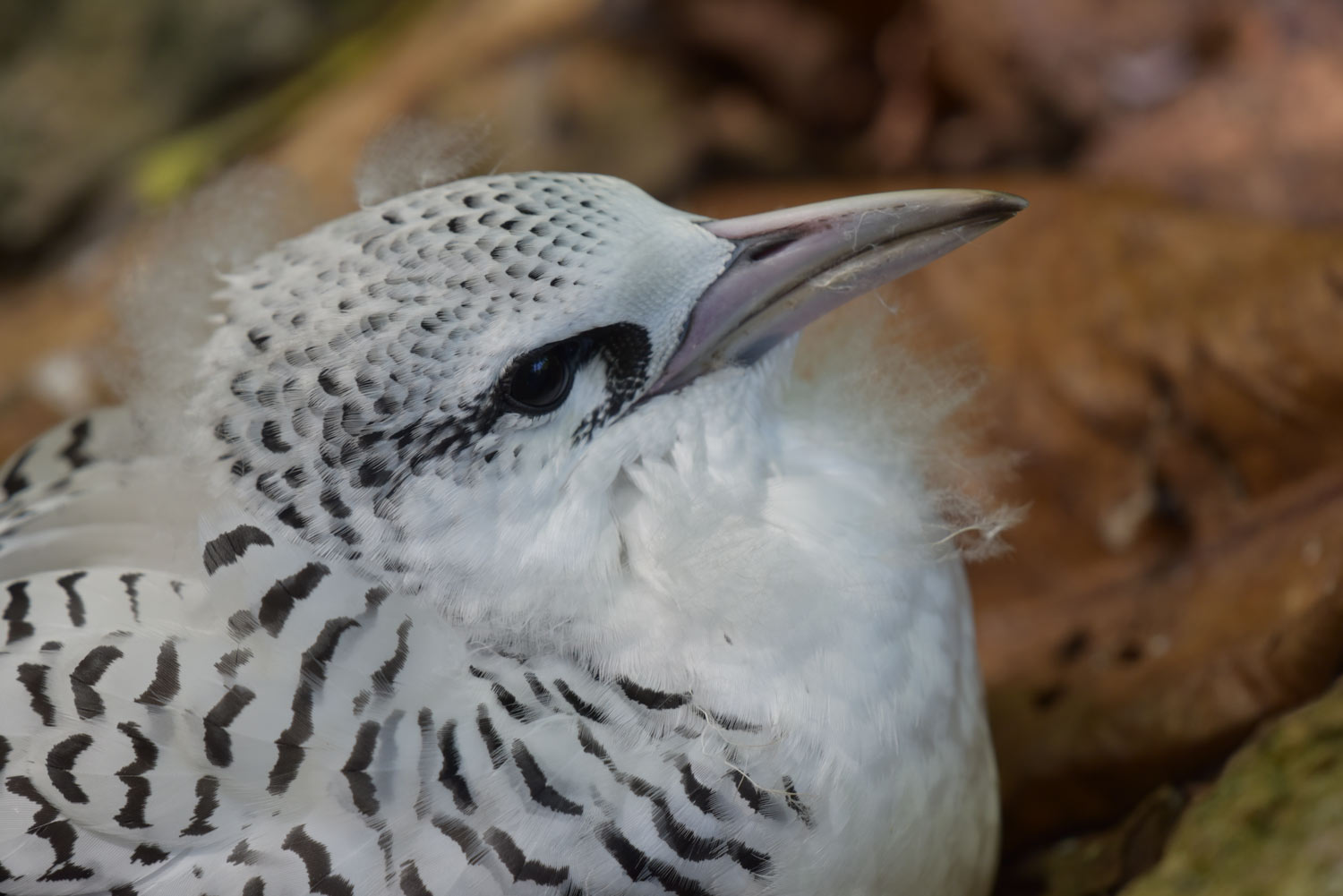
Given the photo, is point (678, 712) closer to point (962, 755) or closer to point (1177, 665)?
point (962, 755)

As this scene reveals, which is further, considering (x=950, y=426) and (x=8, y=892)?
(x=950, y=426)

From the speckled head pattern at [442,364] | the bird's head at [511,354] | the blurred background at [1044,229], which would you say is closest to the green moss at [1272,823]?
the blurred background at [1044,229]

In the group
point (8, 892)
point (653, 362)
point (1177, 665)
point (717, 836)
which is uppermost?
point (653, 362)

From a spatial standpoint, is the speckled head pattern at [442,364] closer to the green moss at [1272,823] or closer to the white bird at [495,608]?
the white bird at [495,608]

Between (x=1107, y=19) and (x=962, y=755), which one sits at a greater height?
(x=1107, y=19)

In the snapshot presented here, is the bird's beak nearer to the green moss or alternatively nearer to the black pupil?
the black pupil

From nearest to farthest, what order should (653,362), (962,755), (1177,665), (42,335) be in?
(653,362)
(962,755)
(1177,665)
(42,335)

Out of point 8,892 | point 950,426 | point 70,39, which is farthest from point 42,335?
point 950,426
